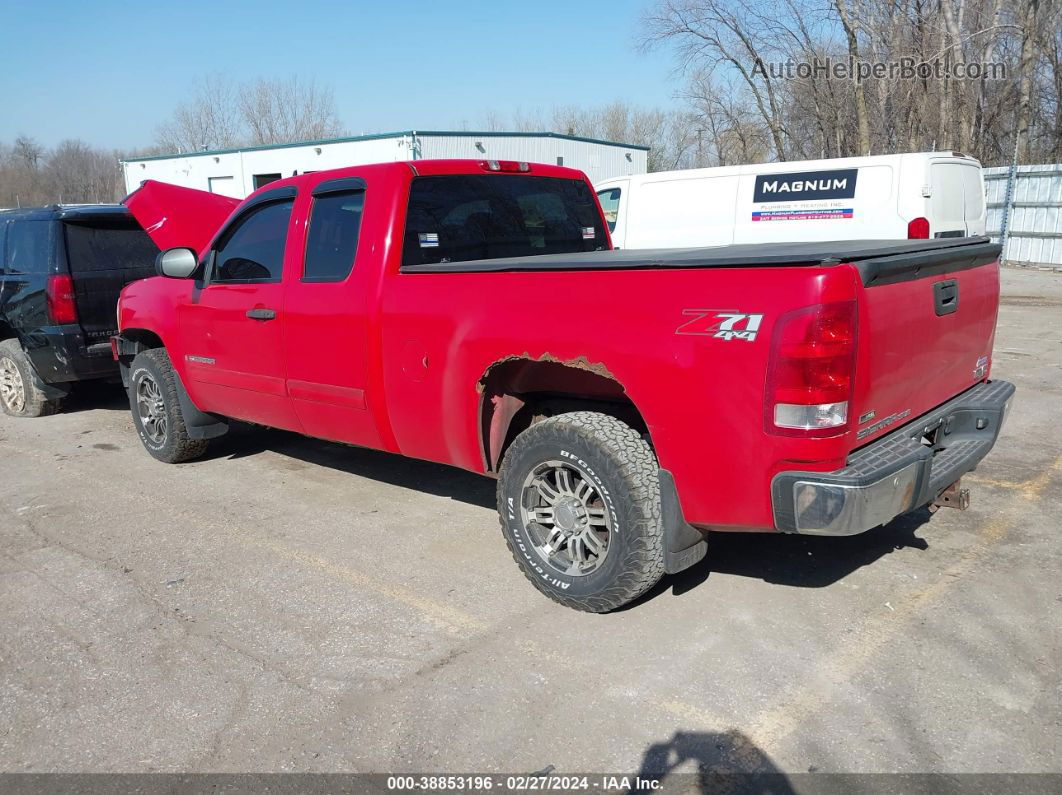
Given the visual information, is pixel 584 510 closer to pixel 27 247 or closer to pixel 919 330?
pixel 919 330

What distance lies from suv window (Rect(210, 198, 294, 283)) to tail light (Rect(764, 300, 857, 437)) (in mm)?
3144

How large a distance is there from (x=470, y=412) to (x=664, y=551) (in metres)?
1.15

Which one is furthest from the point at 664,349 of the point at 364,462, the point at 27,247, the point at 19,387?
the point at 19,387

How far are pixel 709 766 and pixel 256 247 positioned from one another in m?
3.98

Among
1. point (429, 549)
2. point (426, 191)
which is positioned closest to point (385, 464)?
point (429, 549)

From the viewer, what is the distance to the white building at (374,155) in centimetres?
2589

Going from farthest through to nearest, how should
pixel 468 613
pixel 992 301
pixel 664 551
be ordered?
pixel 992 301
pixel 468 613
pixel 664 551

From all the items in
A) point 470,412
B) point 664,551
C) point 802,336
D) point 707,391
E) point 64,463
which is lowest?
point 64,463

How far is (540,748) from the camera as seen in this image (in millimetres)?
2881

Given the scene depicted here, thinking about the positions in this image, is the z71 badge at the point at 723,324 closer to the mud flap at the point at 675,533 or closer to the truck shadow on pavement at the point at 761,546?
the mud flap at the point at 675,533

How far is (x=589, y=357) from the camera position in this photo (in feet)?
11.5

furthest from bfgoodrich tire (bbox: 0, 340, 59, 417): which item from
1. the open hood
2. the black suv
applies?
the open hood

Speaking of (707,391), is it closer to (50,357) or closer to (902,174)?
(50,357)

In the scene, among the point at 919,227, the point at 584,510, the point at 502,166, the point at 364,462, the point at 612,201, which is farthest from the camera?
the point at 612,201
